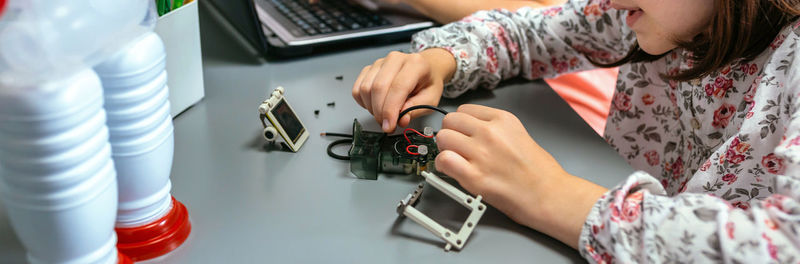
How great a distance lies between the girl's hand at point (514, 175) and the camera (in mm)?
582

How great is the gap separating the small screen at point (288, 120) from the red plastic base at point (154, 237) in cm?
17

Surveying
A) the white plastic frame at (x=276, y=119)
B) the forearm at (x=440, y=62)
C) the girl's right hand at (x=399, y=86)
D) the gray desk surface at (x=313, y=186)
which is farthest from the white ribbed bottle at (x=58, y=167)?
the forearm at (x=440, y=62)

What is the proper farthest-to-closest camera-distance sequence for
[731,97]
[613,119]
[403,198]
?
[613,119], [731,97], [403,198]

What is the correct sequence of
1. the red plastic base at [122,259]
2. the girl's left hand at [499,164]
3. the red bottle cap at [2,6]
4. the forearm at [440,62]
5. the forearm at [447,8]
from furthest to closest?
the forearm at [447,8], the forearm at [440,62], the girl's left hand at [499,164], the red plastic base at [122,259], the red bottle cap at [2,6]

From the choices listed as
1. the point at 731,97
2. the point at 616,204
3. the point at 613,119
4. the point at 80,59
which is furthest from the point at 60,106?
the point at 613,119

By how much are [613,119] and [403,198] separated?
544 mm

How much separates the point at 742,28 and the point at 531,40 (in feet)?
1.05

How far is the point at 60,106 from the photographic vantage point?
14.5 inches

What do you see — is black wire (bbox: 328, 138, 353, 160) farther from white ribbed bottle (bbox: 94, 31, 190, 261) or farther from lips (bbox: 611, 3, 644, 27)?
lips (bbox: 611, 3, 644, 27)

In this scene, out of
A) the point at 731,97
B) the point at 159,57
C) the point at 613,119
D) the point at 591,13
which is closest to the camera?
the point at 159,57

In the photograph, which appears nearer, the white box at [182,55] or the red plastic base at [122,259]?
the red plastic base at [122,259]

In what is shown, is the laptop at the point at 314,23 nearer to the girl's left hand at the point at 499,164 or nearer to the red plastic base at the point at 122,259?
the girl's left hand at the point at 499,164

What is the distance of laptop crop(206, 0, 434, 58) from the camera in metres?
0.92

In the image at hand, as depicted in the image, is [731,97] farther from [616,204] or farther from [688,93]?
[616,204]
